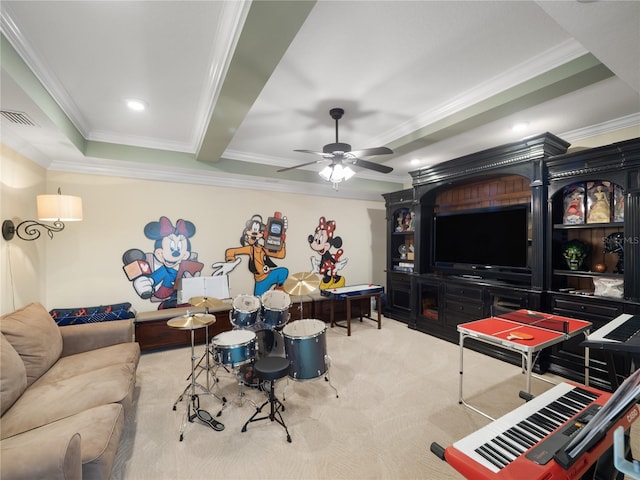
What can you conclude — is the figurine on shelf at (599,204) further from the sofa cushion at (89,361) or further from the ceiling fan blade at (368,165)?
the sofa cushion at (89,361)

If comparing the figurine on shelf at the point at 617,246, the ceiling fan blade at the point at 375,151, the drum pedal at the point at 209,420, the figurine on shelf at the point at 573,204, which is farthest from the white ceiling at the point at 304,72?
the drum pedal at the point at 209,420

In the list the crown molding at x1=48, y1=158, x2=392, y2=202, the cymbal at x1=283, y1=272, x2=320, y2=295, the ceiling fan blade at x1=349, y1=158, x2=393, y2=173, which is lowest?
the cymbal at x1=283, y1=272, x2=320, y2=295

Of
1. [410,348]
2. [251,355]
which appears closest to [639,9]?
[251,355]

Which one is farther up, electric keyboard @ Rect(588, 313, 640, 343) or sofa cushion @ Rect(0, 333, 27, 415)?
electric keyboard @ Rect(588, 313, 640, 343)

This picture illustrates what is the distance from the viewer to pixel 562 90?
83.6 inches

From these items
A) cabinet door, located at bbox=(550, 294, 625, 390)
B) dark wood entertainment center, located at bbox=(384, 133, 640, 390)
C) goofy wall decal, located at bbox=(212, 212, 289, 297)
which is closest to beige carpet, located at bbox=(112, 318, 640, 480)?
cabinet door, located at bbox=(550, 294, 625, 390)

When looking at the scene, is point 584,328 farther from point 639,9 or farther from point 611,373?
point 639,9

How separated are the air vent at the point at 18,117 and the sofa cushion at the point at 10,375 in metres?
1.58

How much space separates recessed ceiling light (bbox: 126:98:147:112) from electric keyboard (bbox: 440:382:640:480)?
328 cm

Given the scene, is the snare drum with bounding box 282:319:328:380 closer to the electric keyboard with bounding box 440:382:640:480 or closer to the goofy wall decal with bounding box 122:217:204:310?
the electric keyboard with bounding box 440:382:640:480

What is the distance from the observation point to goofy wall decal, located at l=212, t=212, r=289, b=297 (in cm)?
454

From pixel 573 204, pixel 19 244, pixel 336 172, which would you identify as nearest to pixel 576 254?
pixel 573 204

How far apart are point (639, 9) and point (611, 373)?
2.28 metres

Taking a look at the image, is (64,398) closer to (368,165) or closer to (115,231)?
(115,231)
